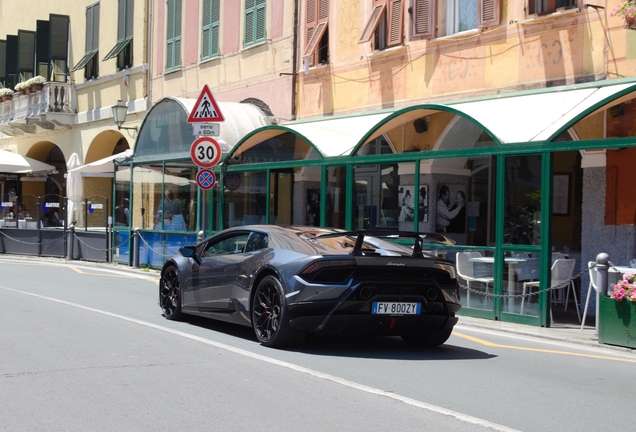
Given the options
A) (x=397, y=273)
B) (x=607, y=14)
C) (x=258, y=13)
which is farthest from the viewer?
(x=258, y=13)

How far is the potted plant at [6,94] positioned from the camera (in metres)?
36.2

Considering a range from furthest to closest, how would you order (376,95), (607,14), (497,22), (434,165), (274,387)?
(376,95)
(434,165)
(497,22)
(607,14)
(274,387)

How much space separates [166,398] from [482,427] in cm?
239

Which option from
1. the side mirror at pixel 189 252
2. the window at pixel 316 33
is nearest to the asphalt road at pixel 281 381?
the side mirror at pixel 189 252

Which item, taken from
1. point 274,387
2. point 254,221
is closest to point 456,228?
point 254,221

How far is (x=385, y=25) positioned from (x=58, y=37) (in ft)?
61.5

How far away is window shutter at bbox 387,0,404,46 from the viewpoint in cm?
1838

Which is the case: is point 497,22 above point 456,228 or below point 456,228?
above

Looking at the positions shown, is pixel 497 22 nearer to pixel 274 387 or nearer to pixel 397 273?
pixel 397 273

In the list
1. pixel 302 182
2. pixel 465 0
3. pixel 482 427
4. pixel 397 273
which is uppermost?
pixel 465 0

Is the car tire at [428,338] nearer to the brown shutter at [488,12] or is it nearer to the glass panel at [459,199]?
the glass panel at [459,199]

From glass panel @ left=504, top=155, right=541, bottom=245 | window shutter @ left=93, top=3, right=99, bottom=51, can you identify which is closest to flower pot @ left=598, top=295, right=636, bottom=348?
glass panel @ left=504, top=155, right=541, bottom=245

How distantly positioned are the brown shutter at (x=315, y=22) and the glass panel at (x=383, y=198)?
4686 mm

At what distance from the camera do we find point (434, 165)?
A: 17094mm
